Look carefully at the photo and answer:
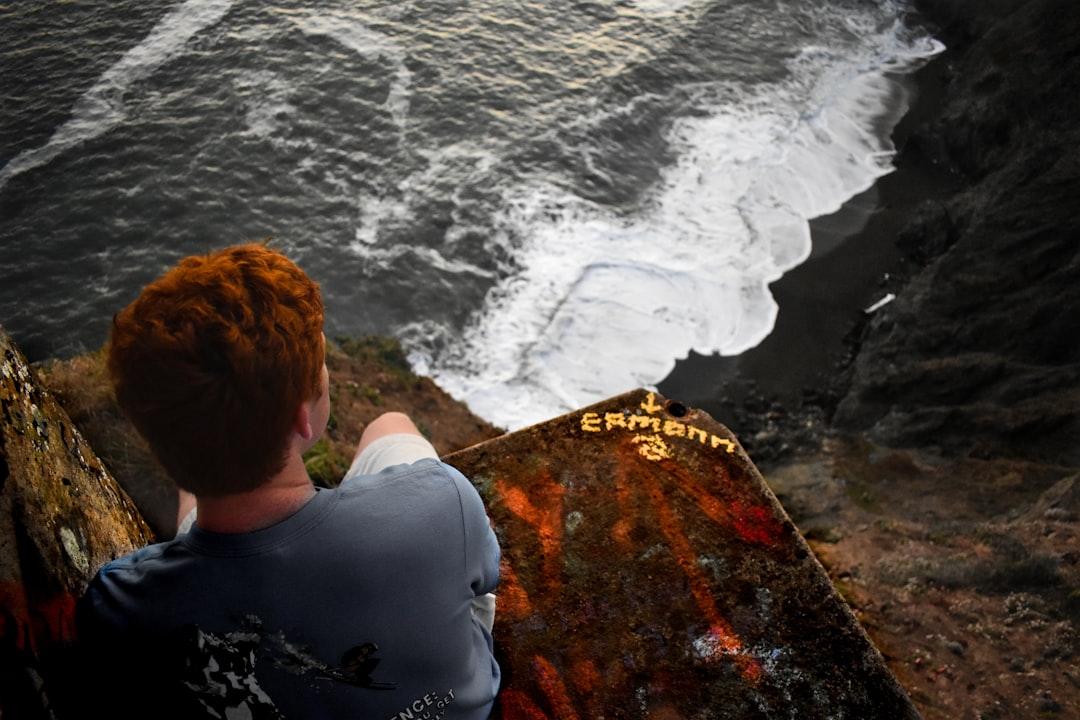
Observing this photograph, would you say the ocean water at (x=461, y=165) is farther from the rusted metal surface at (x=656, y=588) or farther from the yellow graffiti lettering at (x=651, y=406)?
the rusted metal surface at (x=656, y=588)

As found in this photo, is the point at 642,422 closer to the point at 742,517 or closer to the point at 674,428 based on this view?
the point at 674,428

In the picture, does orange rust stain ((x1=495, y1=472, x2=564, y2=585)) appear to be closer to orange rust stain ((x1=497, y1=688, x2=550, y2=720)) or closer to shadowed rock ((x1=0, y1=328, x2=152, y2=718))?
orange rust stain ((x1=497, y1=688, x2=550, y2=720))

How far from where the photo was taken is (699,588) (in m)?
3.18

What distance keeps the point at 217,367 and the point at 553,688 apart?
6.38 feet

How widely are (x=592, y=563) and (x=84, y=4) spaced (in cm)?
2008

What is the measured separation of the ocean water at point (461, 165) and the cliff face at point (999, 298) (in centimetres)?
199

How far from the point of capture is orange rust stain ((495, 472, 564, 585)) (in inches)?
129

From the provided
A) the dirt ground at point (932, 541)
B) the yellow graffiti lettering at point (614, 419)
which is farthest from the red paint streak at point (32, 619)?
the yellow graffiti lettering at point (614, 419)

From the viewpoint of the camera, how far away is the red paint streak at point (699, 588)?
2.99 metres

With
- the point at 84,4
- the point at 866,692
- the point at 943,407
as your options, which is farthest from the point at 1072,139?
the point at 84,4

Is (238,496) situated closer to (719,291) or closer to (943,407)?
(943,407)

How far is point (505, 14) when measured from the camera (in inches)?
738

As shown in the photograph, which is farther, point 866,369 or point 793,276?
point 793,276

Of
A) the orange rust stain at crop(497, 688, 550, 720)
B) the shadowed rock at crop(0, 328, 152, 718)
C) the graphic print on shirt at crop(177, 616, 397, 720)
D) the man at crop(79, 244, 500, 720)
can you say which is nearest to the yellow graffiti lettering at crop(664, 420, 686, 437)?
the orange rust stain at crop(497, 688, 550, 720)
